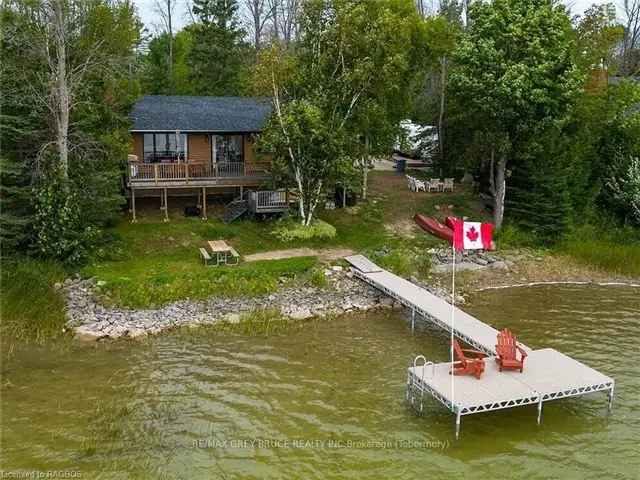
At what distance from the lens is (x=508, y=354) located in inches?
627

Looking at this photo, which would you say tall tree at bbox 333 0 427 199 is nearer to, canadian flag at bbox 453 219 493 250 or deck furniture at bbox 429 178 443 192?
deck furniture at bbox 429 178 443 192

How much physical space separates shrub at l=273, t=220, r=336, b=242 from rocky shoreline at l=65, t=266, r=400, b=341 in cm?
315

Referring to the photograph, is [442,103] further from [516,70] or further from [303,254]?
[303,254]

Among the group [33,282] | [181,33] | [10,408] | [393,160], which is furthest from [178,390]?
[181,33]

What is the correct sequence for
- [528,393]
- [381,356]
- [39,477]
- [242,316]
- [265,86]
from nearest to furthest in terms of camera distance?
1. [39,477]
2. [528,393]
3. [381,356]
4. [242,316]
5. [265,86]

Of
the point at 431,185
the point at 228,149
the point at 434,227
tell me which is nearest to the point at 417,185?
the point at 431,185

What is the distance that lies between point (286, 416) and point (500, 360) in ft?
17.5

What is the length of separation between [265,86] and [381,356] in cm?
1244

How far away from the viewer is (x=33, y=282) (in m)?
20.9

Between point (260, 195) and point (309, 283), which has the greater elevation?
point (260, 195)

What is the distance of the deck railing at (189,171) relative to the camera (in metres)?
27.1

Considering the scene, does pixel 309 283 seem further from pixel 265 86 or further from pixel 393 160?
pixel 393 160

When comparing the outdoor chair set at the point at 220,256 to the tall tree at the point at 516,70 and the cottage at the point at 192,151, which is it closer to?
the cottage at the point at 192,151

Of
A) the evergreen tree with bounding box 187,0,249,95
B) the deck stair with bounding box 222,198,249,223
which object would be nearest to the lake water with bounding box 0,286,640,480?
the deck stair with bounding box 222,198,249,223
